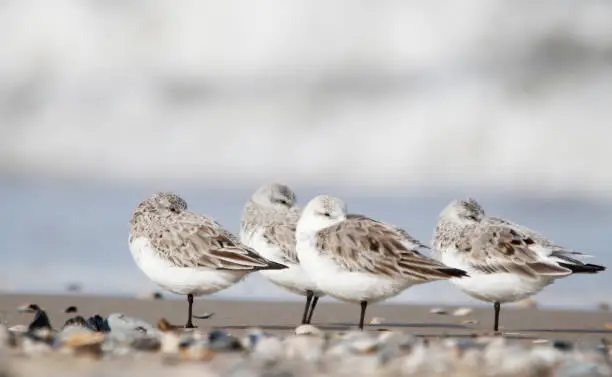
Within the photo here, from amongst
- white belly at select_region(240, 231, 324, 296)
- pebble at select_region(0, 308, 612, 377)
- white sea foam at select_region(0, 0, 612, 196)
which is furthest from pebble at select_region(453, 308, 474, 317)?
white sea foam at select_region(0, 0, 612, 196)

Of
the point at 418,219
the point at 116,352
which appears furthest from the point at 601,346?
the point at 418,219

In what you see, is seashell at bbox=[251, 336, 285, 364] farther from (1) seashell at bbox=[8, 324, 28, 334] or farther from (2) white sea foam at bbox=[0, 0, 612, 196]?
(2) white sea foam at bbox=[0, 0, 612, 196]

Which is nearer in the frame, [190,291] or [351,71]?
[190,291]

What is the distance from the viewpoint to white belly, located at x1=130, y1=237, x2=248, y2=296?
26.3 feet

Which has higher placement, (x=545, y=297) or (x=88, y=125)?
(x=88, y=125)

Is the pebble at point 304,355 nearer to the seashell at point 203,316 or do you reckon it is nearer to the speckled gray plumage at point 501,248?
the speckled gray plumage at point 501,248

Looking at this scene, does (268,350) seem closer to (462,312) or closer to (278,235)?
(278,235)

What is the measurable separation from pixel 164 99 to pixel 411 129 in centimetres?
402

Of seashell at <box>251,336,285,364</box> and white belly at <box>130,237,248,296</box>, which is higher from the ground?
white belly at <box>130,237,248,296</box>

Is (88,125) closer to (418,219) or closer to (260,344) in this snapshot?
(418,219)

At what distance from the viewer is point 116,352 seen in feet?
19.6

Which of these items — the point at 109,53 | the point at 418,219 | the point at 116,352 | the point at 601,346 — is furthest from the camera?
the point at 109,53

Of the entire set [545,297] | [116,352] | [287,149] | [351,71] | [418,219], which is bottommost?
[116,352]

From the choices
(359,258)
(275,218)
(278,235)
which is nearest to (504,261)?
(359,258)
